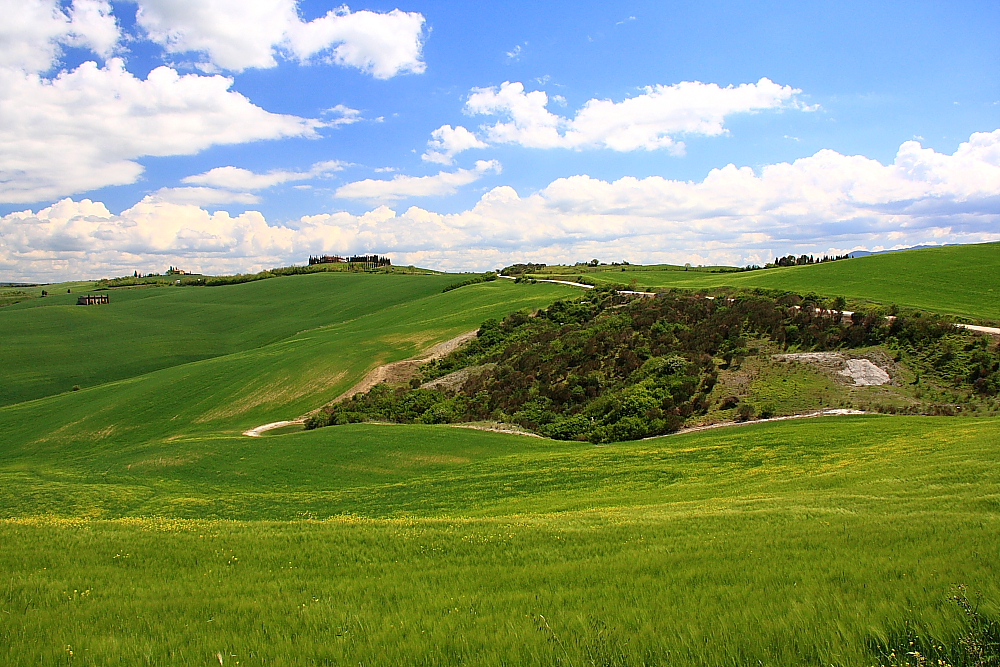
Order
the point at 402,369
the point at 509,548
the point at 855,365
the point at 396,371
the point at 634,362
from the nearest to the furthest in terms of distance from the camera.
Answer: the point at 509,548 < the point at 855,365 < the point at 634,362 < the point at 396,371 < the point at 402,369

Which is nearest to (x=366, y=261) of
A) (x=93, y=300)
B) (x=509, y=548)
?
(x=93, y=300)

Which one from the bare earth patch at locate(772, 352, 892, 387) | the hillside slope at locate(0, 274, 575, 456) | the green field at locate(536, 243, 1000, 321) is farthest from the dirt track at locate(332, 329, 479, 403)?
the bare earth patch at locate(772, 352, 892, 387)

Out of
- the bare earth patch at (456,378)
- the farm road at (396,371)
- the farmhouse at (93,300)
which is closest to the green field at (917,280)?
the farm road at (396,371)

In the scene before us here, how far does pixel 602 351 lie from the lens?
39844mm

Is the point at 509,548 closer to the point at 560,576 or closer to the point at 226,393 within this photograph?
the point at 560,576

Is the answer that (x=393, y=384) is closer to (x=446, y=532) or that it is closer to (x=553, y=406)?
(x=553, y=406)

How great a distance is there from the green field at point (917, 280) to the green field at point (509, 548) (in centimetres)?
2094

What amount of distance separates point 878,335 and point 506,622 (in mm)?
32847

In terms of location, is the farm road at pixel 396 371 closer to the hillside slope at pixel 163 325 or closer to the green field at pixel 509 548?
the green field at pixel 509 548

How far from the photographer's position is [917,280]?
149ft

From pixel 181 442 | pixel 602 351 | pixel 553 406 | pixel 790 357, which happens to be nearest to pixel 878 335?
pixel 790 357

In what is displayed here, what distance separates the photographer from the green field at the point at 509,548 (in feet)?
19.6

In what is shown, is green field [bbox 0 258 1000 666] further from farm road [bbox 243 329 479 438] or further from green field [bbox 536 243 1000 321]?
green field [bbox 536 243 1000 321]

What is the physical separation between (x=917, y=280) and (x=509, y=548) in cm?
4913
